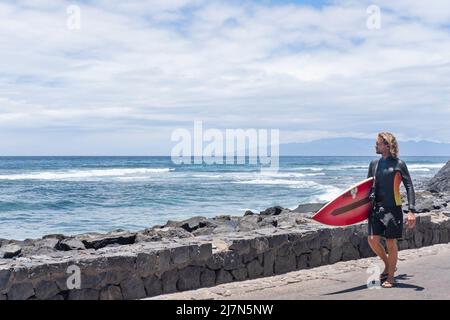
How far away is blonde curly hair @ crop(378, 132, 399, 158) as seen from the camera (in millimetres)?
6824

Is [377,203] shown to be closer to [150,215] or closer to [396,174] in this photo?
[396,174]

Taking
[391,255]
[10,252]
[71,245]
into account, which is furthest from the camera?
[71,245]

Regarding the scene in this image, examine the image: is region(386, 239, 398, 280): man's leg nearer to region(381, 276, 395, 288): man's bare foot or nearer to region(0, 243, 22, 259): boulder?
region(381, 276, 395, 288): man's bare foot

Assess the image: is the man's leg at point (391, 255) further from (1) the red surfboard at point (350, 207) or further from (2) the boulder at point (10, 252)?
(2) the boulder at point (10, 252)

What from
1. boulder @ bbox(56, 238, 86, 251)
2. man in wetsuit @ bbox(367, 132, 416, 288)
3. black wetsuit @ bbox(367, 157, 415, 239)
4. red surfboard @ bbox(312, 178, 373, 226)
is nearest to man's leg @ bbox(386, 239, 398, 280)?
man in wetsuit @ bbox(367, 132, 416, 288)

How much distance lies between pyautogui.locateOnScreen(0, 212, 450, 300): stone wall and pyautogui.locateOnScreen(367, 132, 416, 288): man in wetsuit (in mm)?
1476

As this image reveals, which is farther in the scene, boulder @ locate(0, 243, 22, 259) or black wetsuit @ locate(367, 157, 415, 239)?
boulder @ locate(0, 243, 22, 259)

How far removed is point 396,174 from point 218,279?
2.52 m

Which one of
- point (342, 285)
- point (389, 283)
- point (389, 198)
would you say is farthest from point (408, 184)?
point (342, 285)

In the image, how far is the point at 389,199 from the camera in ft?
22.4

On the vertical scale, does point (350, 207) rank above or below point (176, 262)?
above

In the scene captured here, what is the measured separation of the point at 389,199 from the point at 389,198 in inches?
0.5

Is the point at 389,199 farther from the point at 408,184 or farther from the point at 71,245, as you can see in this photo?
the point at 71,245
